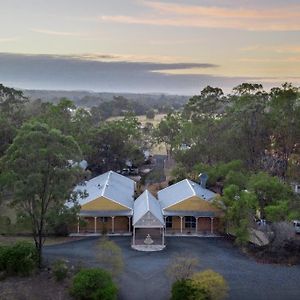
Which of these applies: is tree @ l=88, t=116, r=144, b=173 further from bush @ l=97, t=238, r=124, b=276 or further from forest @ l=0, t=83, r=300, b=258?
bush @ l=97, t=238, r=124, b=276

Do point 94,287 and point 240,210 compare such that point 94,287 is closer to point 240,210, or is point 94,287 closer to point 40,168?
point 40,168

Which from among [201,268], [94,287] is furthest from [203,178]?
[94,287]

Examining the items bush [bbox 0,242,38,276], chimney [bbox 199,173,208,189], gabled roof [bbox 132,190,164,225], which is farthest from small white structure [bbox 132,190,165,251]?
bush [bbox 0,242,38,276]

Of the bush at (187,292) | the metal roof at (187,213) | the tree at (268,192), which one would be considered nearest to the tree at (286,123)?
the tree at (268,192)

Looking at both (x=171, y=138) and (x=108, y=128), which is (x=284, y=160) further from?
(x=171, y=138)

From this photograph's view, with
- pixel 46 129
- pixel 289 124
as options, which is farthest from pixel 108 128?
pixel 46 129

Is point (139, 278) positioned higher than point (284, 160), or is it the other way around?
point (284, 160)
